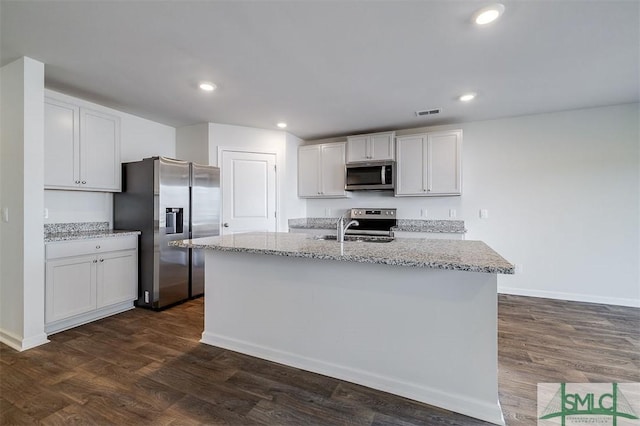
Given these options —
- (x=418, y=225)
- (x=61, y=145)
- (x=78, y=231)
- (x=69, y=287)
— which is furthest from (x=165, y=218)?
(x=418, y=225)

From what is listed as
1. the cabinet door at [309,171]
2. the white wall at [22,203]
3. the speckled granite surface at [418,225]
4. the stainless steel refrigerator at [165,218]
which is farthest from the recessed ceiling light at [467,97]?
the white wall at [22,203]

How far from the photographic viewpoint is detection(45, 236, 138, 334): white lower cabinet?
104 inches

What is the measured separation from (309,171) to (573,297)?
4.04 m

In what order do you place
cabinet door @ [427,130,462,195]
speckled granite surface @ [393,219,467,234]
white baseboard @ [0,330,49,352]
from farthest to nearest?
1. speckled granite surface @ [393,219,467,234]
2. cabinet door @ [427,130,462,195]
3. white baseboard @ [0,330,49,352]

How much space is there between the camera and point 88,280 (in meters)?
2.92

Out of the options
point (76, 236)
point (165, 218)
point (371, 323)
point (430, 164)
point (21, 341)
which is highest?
point (430, 164)

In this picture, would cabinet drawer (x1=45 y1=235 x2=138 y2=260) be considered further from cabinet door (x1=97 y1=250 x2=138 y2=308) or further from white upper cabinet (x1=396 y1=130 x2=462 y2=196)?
white upper cabinet (x1=396 y1=130 x2=462 y2=196)

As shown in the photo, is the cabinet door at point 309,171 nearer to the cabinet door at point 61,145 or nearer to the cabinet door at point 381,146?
the cabinet door at point 381,146

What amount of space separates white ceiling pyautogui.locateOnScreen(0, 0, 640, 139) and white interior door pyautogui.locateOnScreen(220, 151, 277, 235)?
3.21 feet

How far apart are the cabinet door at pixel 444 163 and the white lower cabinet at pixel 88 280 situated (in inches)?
155

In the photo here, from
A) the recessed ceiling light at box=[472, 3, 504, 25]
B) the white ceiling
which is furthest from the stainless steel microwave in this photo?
the recessed ceiling light at box=[472, 3, 504, 25]

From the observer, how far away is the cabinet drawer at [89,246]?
2.64 metres

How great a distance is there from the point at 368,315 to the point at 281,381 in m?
0.75

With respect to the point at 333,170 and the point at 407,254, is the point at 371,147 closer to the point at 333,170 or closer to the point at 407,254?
the point at 333,170
